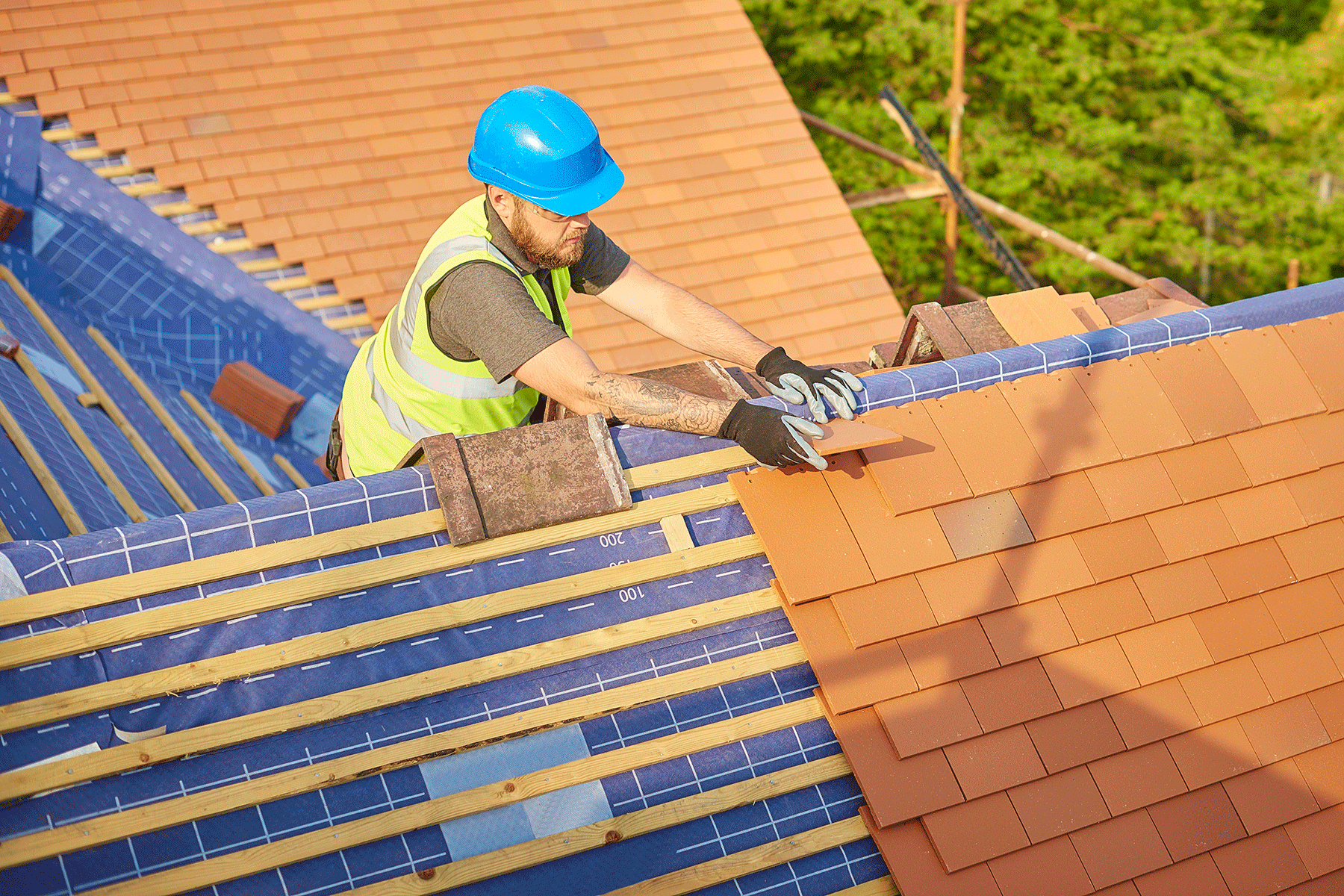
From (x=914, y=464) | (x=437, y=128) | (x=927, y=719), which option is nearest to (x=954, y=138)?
(x=437, y=128)

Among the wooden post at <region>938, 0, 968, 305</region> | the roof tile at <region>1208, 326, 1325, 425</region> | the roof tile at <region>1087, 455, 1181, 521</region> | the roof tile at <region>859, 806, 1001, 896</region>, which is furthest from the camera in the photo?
the wooden post at <region>938, 0, 968, 305</region>

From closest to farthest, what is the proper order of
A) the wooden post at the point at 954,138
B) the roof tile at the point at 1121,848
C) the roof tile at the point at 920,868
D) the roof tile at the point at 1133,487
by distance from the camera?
the roof tile at the point at 920,868
the roof tile at the point at 1121,848
the roof tile at the point at 1133,487
the wooden post at the point at 954,138

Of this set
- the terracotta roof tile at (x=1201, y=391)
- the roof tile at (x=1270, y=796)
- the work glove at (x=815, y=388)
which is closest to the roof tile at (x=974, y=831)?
the roof tile at (x=1270, y=796)

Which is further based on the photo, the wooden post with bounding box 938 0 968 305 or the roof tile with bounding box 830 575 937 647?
the wooden post with bounding box 938 0 968 305

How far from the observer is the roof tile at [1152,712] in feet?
11.4

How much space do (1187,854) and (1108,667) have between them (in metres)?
0.64

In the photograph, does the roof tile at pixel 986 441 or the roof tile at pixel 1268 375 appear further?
the roof tile at pixel 1268 375

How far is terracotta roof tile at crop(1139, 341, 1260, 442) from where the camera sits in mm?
4023

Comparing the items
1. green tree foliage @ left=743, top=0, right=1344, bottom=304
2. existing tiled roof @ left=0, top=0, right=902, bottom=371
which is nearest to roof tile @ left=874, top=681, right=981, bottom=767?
existing tiled roof @ left=0, top=0, right=902, bottom=371

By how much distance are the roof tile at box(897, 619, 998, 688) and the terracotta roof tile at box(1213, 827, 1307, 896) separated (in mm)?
1009

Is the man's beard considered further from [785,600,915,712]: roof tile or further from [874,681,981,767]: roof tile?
[874,681,981,767]: roof tile

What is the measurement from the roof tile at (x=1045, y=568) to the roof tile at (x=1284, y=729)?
768 millimetres

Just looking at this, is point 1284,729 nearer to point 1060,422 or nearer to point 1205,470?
point 1205,470

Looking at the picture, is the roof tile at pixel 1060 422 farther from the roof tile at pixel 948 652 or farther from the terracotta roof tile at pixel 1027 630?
the roof tile at pixel 948 652
